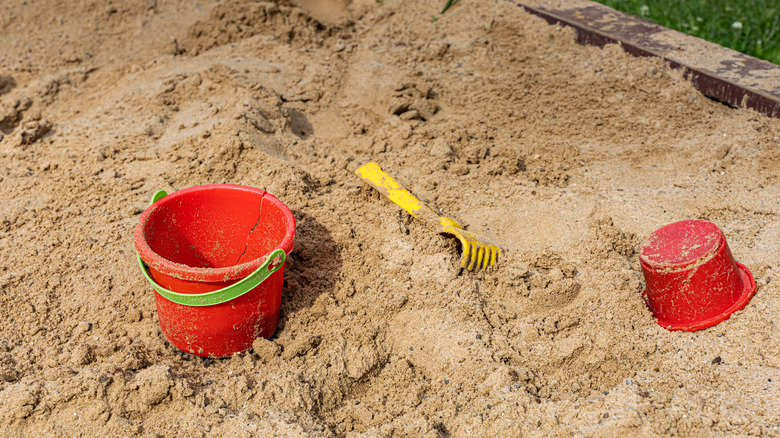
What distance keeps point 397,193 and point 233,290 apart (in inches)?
40.0

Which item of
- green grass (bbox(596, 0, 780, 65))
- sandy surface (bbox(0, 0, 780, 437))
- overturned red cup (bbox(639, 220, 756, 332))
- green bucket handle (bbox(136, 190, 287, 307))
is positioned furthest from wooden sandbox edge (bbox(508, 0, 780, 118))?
green bucket handle (bbox(136, 190, 287, 307))

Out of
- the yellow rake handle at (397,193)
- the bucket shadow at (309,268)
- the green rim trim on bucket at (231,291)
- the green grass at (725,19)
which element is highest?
the green grass at (725,19)

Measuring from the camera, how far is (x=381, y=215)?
2.83 metres

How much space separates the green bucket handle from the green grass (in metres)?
3.82

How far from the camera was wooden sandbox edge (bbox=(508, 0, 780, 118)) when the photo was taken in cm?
354

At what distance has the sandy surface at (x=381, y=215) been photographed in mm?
2018

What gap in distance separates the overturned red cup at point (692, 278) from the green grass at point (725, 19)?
264cm

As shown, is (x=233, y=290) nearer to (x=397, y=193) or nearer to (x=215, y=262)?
(x=215, y=262)

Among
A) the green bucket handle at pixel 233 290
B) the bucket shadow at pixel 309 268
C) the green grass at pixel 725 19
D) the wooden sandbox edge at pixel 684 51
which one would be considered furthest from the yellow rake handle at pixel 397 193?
the green grass at pixel 725 19

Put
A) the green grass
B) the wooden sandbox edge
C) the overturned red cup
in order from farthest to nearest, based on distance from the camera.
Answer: the green grass
the wooden sandbox edge
the overturned red cup

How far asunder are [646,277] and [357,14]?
11.8ft

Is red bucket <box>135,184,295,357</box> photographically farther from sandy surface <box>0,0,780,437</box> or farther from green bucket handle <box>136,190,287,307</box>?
sandy surface <box>0,0,780,437</box>

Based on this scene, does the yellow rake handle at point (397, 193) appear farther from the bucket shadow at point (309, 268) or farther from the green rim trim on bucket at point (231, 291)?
the green rim trim on bucket at point (231, 291)

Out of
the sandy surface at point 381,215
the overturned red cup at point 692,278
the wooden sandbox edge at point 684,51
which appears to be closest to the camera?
A: the sandy surface at point 381,215
